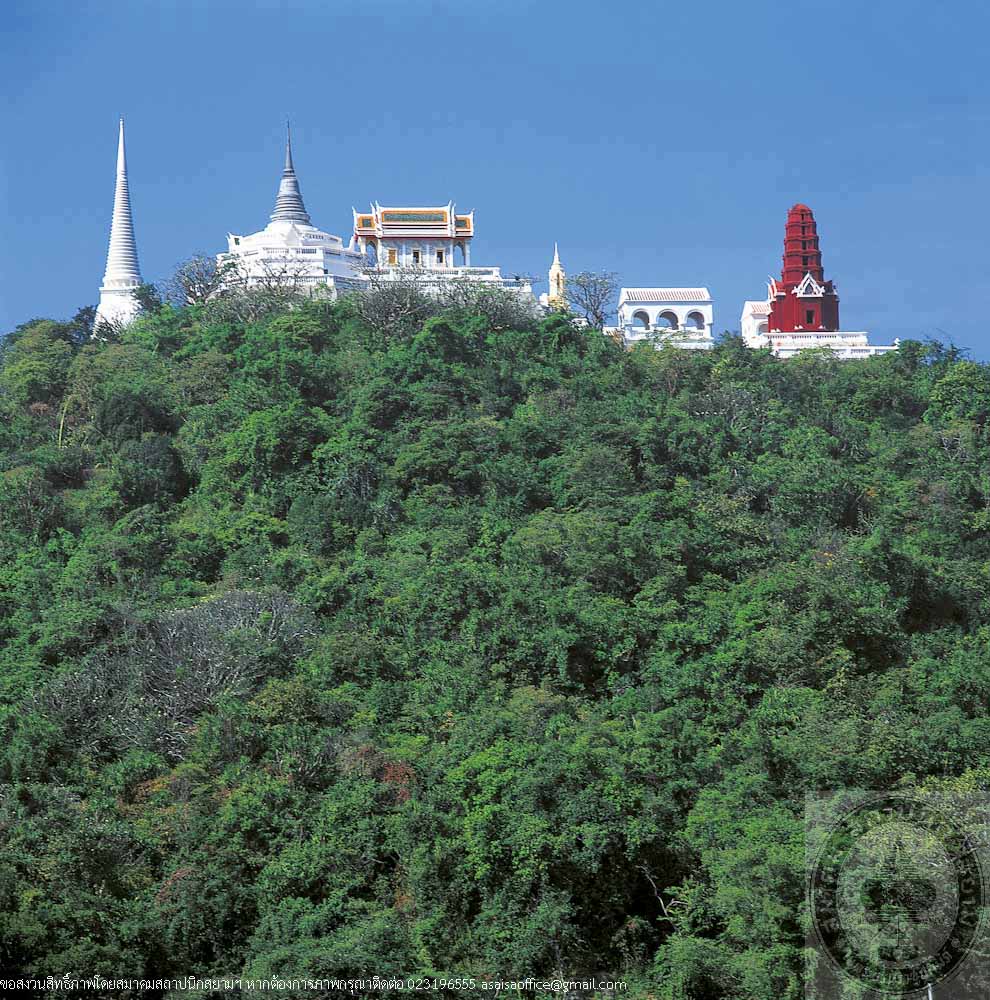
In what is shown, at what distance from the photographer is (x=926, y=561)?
27703 mm

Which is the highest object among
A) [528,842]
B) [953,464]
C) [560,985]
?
[953,464]

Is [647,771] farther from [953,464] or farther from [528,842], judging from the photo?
[953,464]

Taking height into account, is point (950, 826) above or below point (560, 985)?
above

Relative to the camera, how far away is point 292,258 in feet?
133

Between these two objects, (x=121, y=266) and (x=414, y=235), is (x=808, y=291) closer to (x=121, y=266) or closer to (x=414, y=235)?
(x=414, y=235)

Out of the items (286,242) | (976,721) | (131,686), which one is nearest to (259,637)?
(131,686)

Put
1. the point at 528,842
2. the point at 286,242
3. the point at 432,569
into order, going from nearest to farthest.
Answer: the point at 528,842 → the point at 432,569 → the point at 286,242

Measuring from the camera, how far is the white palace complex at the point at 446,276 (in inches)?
1596

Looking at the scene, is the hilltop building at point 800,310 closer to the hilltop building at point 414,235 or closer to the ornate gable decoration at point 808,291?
the ornate gable decoration at point 808,291

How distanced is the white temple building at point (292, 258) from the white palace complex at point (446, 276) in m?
0.02

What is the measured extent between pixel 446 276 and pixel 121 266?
1085cm

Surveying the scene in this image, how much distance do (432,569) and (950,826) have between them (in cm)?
1000

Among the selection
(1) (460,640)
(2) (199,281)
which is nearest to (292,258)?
(2) (199,281)

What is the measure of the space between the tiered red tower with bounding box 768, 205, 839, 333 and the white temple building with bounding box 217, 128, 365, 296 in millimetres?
11001
